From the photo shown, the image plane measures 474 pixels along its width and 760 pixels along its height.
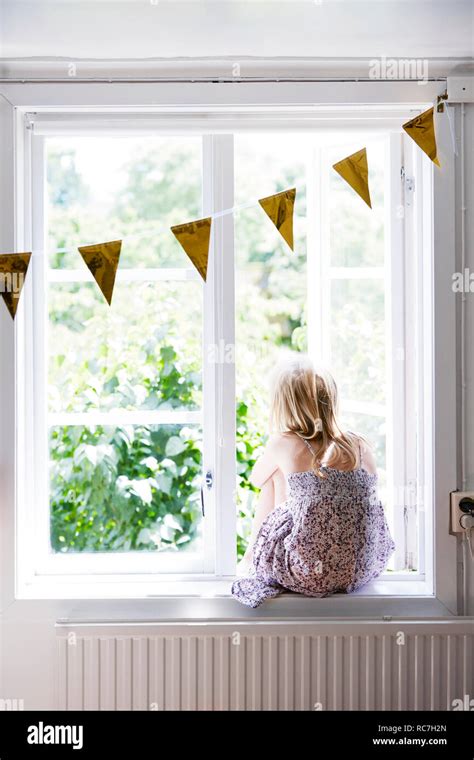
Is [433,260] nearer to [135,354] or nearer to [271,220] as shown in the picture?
[271,220]

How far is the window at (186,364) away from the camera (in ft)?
6.52

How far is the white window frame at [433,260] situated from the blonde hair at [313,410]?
0.94 ft

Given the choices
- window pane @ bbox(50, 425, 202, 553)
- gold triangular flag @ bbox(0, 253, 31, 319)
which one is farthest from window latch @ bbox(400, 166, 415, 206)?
gold triangular flag @ bbox(0, 253, 31, 319)

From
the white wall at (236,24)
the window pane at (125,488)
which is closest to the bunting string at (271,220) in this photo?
the white wall at (236,24)

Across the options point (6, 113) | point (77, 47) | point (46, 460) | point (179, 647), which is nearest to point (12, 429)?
point (46, 460)

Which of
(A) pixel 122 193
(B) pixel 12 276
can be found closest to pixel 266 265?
(A) pixel 122 193

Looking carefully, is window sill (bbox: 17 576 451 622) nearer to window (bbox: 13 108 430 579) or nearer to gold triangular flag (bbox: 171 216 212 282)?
window (bbox: 13 108 430 579)

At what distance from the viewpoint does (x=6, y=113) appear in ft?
6.10

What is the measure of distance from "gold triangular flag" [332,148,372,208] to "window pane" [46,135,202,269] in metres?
0.51

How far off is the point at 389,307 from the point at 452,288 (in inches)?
9.0

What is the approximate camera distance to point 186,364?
206 centimetres

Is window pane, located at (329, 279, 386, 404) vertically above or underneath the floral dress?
above

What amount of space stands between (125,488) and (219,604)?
1.73 feet

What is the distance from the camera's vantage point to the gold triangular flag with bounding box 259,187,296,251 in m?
1.75
